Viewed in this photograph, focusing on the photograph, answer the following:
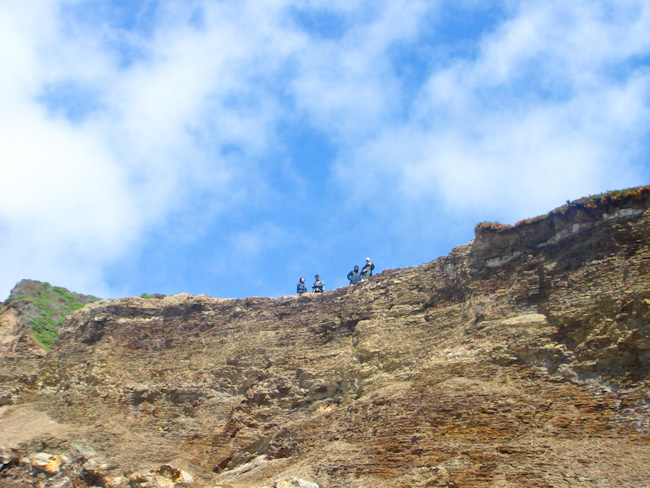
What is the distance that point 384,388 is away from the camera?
23516mm

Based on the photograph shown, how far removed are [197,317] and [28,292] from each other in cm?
1411

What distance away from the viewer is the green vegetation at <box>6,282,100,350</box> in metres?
35.5

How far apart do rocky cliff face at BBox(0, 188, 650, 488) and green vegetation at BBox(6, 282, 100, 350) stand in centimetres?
Answer: 248

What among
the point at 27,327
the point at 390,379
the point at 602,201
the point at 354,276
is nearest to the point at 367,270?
the point at 354,276

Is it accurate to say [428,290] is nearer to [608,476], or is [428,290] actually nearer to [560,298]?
[560,298]

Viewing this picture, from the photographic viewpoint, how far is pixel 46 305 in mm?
38969

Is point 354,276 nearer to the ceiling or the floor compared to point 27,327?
nearer to the floor

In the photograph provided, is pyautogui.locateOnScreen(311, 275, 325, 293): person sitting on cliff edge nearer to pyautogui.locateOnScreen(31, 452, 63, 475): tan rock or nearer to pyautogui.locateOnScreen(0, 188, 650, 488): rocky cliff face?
pyautogui.locateOnScreen(0, 188, 650, 488): rocky cliff face

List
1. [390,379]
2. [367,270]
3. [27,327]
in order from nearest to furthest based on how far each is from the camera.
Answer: [390,379]
[367,270]
[27,327]

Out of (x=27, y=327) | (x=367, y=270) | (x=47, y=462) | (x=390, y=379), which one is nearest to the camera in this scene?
(x=390, y=379)

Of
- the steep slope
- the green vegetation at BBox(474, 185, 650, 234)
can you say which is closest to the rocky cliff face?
the green vegetation at BBox(474, 185, 650, 234)

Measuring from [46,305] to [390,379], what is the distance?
24.2m

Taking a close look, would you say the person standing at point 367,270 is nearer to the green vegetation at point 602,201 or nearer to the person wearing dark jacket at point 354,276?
the person wearing dark jacket at point 354,276

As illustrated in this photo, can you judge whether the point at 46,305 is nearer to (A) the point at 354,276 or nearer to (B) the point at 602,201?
(A) the point at 354,276
